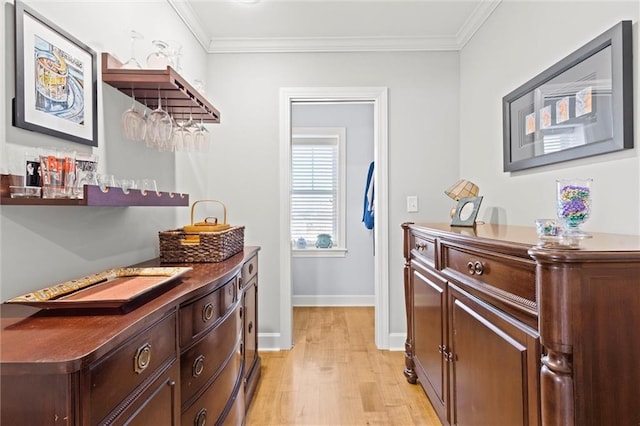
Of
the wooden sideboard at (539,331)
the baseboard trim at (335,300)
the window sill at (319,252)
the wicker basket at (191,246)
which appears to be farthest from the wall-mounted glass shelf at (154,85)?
the baseboard trim at (335,300)

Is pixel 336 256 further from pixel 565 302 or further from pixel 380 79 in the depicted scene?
pixel 565 302

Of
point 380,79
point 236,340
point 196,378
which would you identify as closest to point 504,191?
point 380,79

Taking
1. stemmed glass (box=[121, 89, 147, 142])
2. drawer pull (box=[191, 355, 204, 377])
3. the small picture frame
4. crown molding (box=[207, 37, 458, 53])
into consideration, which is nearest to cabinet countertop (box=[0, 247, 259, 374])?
drawer pull (box=[191, 355, 204, 377])

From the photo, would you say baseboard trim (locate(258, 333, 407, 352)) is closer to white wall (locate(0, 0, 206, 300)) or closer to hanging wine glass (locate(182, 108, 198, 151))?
white wall (locate(0, 0, 206, 300))

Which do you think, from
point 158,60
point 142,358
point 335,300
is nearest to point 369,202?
point 335,300

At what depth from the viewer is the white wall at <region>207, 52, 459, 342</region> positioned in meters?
2.74

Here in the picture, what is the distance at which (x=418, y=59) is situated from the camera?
108 inches

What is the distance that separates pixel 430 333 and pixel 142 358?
1.46 metres

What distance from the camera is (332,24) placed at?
8.13 feet

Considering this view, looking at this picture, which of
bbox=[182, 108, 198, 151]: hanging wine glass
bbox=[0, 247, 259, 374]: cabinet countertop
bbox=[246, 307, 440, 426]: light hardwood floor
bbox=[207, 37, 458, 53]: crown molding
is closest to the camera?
bbox=[0, 247, 259, 374]: cabinet countertop

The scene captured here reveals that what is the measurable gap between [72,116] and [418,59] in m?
2.44

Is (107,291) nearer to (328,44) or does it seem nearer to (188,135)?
(188,135)

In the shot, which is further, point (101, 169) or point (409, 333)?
point (409, 333)

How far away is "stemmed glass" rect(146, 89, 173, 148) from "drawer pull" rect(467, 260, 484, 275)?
146 cm
